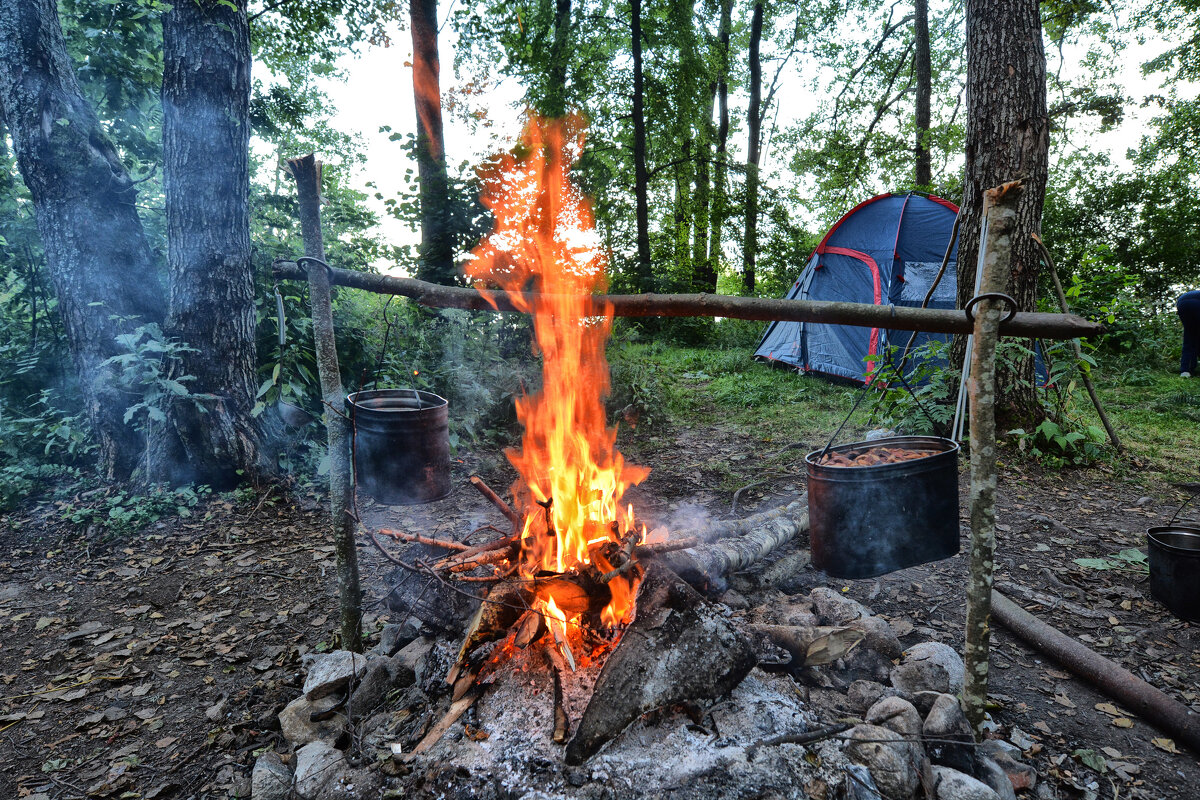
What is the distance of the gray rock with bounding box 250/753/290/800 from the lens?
85.3 inches

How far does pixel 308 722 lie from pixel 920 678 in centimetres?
275

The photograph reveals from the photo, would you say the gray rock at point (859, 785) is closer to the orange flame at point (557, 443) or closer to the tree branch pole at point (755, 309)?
the orange flame at point (557, 443)

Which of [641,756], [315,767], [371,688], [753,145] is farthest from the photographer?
[753,145]

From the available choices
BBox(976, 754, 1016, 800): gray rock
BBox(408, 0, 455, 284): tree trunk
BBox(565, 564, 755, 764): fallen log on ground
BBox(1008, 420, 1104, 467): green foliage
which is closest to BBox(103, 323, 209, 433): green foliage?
BBox(408, 0, 455, 284): tree trunk

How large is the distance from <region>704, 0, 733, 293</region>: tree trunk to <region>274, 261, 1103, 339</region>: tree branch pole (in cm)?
1249

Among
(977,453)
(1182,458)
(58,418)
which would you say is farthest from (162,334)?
(1182,458)

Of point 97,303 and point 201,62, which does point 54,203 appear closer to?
point 97,303

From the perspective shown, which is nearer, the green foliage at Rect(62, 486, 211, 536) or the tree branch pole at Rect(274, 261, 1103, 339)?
the tree branch pole at Rect(274, 261, 1103, 339)

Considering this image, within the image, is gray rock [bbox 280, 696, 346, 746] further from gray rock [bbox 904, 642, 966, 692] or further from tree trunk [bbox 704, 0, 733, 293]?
tree trunk [bbox 704, 0, 733, 293]

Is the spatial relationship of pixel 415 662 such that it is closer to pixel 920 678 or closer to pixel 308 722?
pixel 308 722

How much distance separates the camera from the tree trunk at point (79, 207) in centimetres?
518

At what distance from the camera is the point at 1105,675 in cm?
272

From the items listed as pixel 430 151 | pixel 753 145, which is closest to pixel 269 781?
pixel 430 151

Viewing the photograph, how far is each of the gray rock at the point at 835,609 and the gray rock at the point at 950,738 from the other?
774 mm
